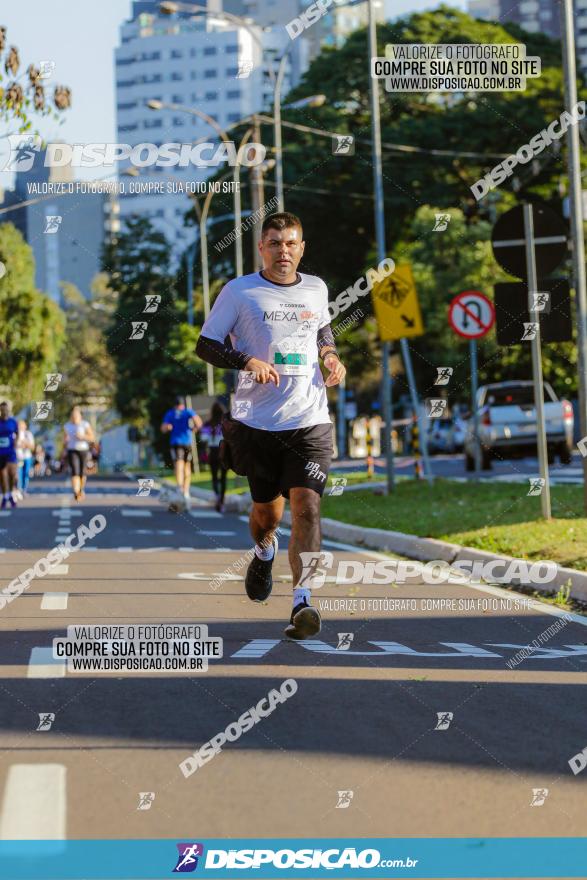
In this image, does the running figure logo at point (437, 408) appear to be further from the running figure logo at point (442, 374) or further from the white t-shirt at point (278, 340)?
the white t-shirt at point (278, 340)

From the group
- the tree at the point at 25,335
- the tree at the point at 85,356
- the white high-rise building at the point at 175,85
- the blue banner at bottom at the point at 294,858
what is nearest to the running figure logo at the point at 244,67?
the blue banner at bottom at the point at 294,858

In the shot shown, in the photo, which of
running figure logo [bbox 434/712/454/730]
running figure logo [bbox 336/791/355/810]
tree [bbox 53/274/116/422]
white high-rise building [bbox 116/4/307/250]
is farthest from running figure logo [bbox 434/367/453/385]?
white high-rise building [bbox 116/4/307/250]

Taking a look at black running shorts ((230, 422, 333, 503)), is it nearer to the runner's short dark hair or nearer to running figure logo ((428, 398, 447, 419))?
the runner's short dark hair

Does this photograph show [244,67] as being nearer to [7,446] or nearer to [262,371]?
[262,371]

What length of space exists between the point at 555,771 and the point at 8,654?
3.70 meters

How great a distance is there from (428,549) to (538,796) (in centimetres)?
1052

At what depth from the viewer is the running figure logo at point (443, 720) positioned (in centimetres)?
630

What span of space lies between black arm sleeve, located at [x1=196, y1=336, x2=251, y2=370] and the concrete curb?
3.97 metres

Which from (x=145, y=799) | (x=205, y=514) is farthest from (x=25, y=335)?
(x=145, y=799)

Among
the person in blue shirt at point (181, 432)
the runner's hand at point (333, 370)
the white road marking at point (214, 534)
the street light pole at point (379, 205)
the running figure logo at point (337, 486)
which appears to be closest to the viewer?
the runner's hand at point (333, 370)

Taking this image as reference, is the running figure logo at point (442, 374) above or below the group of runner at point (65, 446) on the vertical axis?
above

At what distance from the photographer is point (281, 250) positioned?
8789 mm

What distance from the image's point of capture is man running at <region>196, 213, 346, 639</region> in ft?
28.8

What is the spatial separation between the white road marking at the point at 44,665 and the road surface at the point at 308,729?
24 mm
